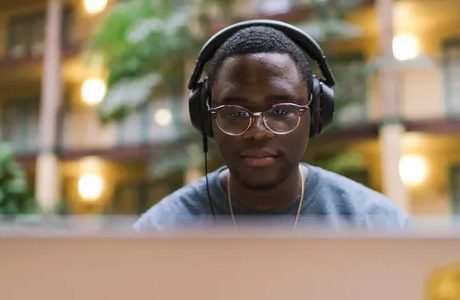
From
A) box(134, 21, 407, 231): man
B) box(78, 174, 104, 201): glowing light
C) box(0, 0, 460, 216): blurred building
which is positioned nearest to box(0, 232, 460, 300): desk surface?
box(134, 21, 407, 231): man

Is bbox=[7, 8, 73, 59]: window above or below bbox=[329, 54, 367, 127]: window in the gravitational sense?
above

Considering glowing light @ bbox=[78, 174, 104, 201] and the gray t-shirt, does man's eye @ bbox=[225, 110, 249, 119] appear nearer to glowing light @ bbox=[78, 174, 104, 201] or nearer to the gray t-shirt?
the gray t-shirt

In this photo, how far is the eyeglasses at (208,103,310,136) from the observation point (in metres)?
0.47

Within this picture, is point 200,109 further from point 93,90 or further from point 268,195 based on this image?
point 93,90

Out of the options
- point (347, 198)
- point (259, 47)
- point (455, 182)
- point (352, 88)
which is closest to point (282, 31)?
point (259, 47)

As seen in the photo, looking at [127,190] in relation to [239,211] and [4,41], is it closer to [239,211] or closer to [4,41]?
[4,41]

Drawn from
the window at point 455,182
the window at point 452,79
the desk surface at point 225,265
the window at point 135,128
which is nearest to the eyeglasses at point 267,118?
the desk surface at point 225,265

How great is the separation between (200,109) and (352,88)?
4.16 ft

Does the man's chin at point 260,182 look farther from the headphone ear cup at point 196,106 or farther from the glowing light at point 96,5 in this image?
the glowing light at point 96,5

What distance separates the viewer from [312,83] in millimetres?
532

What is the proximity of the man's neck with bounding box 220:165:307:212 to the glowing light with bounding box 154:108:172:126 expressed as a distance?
4.99 feet

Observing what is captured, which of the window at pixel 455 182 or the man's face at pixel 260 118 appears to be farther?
the window at pixel 455 182

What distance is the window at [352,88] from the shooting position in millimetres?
1742

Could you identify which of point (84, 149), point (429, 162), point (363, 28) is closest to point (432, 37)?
point (363, 28)
